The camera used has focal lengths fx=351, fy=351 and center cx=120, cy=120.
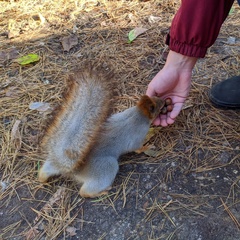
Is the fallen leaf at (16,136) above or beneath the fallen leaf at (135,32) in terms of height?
beneath

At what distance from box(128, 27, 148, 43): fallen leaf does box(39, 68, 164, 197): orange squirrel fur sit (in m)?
0.93

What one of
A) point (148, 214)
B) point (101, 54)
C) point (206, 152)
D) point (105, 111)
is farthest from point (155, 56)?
point (148, 214)

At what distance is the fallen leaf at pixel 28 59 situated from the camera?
7.06 ft

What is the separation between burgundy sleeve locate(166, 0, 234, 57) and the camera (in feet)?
4.56

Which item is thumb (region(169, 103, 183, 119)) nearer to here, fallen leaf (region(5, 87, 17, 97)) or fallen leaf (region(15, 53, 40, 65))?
fallen leaf (region(5, 87, 17, 97))

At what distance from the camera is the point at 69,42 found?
2.32m

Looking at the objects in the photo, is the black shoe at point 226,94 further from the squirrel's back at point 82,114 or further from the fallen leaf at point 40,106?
the fallen leaf at point 40,106

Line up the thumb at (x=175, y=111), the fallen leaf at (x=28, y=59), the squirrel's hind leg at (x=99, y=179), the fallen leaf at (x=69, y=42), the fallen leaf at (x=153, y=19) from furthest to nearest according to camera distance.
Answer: the fallen leaf at (x=153, y=19) < the fallen leaf at (x=69, y=42) < the fallen leaf at (x=28, y=59) < the thumb at (x=175, y=111) < the squirrel's hind leg at (x=99, y=179)

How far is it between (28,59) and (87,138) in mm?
1112

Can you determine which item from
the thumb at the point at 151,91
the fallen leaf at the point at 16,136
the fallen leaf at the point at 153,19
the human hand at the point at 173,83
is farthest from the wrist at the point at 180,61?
the fallen leaf at the point at 153,19

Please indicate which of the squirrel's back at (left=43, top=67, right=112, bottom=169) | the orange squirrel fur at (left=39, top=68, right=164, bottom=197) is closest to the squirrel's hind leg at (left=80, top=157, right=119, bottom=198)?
the orange squirrel fur at (left=39, top=68, right=164, bottom=197)

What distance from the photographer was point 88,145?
1.27 metres

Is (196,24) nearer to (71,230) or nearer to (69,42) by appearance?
(71,230)

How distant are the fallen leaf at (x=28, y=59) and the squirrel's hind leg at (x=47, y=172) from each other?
917mm
